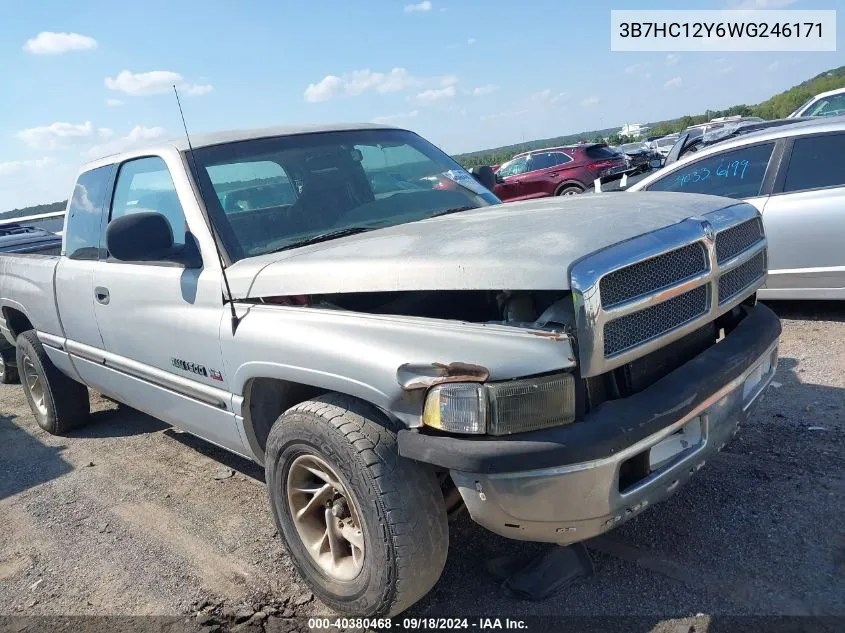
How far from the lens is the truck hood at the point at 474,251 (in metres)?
2.12

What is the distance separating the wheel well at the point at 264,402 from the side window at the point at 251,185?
86cm

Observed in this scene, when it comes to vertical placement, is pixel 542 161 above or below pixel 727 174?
below

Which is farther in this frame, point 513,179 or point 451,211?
point 513,179

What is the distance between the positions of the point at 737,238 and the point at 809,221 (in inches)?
124

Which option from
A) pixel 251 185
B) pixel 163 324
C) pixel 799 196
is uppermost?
pixel 251 185

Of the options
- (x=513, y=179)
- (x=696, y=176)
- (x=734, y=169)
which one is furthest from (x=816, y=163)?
(x=513, y=179)

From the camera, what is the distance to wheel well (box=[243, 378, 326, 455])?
2.89m

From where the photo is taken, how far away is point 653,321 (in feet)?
7.36

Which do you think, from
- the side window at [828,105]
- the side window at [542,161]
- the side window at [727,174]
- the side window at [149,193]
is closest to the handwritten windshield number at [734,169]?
the side window at [727,174]

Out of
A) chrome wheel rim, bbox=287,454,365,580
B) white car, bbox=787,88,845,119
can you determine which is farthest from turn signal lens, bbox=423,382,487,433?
white car, bbox=787,88,845,119

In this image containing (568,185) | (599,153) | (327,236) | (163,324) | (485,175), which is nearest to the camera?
(327,236)

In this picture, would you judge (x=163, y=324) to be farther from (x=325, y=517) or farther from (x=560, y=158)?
(x=560, y=158)

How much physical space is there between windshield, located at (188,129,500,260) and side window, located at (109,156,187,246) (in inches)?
9.4

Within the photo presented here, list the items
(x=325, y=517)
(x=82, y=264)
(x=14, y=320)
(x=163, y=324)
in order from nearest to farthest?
1. (x=325, y=517)
2. (x=163, y=324)
3. (x=82, y=264)
4. (x=14, y=320)
